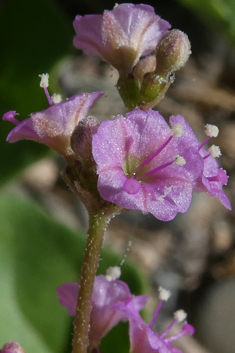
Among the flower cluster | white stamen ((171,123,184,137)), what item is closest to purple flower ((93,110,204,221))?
white stamen ((171,123,184,137))

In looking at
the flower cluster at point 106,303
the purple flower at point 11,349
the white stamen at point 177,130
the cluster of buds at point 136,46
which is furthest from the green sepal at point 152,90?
the purple flower at point 11,349

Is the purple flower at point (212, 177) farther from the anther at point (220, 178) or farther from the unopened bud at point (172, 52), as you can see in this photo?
the unopened bud at point (172, 52)

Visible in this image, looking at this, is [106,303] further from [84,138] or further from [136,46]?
[136,46]

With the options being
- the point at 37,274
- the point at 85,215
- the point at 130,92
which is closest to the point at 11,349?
the point at 130,92

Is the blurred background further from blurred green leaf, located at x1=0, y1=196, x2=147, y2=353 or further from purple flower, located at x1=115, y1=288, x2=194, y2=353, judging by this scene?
purple flower, located at x1=115, y1=288, x2=194, y2=353

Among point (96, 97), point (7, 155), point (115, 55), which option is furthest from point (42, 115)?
point (7, 155)

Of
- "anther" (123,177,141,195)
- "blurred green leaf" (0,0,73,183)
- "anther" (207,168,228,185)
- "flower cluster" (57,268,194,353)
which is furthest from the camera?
"blurred green leaf" (0,0,73,183)
